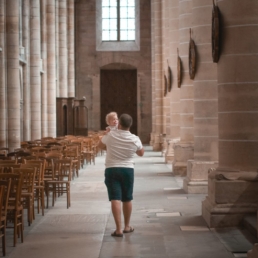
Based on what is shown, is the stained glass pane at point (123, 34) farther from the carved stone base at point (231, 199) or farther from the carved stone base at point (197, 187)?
the carved stone base at point (231, 199)

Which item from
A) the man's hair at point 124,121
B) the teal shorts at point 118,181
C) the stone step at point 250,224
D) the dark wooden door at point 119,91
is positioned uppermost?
the dark wooden door at point 119,91

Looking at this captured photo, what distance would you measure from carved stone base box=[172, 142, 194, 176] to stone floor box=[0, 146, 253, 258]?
371cm

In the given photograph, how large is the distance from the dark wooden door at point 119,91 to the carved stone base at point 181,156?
86.3 feet

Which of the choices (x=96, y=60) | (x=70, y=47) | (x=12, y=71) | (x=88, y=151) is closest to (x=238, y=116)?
(x=88, y=151)

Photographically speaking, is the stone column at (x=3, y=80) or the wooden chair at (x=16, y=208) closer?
the wooden chair at (x=16, y=208)

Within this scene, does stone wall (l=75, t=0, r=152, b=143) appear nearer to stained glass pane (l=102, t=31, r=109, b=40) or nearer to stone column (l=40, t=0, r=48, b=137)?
stained glass pane (l=102, t=31, r=109, b=40)

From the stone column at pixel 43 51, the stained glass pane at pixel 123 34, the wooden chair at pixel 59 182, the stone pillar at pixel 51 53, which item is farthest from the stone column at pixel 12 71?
the stained glass pane at pixel 123 34

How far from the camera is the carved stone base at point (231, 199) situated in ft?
31.3

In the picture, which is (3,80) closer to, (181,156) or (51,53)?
(181,156)

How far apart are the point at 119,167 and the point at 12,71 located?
16.1 m

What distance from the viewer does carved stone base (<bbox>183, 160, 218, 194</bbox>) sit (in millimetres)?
13820

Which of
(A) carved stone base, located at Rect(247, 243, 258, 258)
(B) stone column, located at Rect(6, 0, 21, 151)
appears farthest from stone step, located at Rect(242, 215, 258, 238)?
(B) stone column, located at Rect(6, 0, 21, 151)

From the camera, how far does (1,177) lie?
29.7ft

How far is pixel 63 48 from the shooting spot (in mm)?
39125
